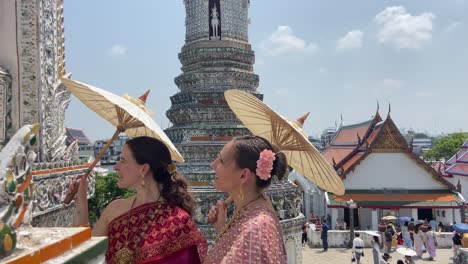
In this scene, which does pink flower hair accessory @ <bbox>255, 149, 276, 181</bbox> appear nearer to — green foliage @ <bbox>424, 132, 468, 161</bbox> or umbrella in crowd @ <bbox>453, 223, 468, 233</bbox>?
umbrella in crowd @ <bbox>453, 223, 468, 233</bbox>

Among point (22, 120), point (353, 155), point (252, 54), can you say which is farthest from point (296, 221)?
point (353, 155)

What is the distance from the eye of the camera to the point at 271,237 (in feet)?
6.69

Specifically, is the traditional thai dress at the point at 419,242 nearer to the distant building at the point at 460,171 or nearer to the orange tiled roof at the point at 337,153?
the orange tiled roof at the point at 337,153

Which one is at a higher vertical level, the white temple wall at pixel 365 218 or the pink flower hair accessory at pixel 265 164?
the pink flower hair accessory at pixel 265 164

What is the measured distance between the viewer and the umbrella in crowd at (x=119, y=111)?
281cm

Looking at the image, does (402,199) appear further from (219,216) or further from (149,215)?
(149,215)

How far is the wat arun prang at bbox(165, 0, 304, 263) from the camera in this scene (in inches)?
296

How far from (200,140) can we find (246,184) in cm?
568

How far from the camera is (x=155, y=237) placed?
229 centimetres

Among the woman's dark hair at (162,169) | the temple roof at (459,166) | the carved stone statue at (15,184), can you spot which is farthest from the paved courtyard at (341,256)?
the carved stone statue at (15,184)

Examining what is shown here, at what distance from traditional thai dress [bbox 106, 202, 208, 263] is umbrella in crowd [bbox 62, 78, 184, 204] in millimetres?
Result: 550

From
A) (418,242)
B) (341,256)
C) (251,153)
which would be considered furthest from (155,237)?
(418,242)

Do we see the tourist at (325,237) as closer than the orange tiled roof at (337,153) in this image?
Yes

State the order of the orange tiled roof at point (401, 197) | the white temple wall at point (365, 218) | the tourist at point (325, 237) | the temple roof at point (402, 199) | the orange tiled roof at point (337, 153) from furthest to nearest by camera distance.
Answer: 1. the orange tiled roof at point (337, 153)
2. the white temple wall at point (365, 218)
3. the orange tiled roof at point (401, 197)
4. the temple roof at point (402, 199)
5. the tourist at point (325, 237)
